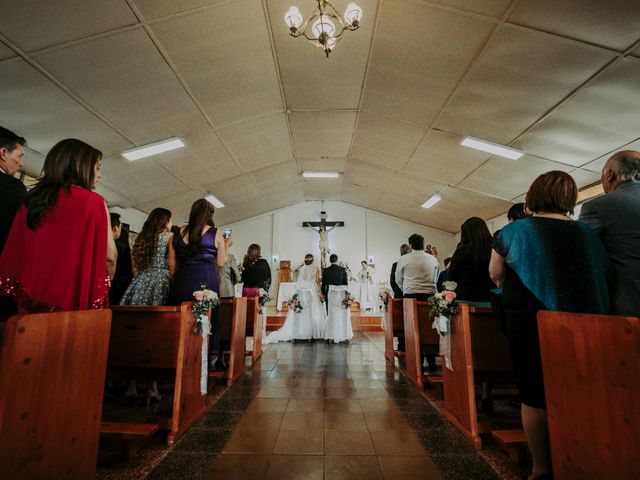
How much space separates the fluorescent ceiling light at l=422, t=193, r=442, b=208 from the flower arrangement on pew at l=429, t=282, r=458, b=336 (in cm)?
684

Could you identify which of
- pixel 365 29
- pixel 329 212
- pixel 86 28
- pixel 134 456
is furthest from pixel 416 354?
pixel 329 212

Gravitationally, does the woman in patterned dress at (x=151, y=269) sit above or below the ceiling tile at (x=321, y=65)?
below

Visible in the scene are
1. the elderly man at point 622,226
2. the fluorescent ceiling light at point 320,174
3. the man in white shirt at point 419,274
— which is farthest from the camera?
the fluorescent ceiling light at point 320,174

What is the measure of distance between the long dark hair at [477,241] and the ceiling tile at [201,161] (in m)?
4.91

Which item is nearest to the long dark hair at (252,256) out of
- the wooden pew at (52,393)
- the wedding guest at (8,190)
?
the wedding guest at (8,190)

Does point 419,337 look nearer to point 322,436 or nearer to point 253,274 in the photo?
point 322,436

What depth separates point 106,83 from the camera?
3869 mm

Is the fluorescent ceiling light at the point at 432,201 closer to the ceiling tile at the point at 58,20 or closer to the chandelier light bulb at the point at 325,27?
the chandelier light bulb at the point at 325,27

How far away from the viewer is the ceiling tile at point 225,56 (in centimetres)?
347

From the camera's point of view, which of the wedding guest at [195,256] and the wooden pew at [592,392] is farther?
the wedding guest at [195,256]

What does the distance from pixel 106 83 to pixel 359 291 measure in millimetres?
8090

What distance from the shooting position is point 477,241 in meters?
2.50

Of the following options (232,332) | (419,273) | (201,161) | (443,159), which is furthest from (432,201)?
(232,332)

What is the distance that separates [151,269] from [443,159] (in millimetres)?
5865
